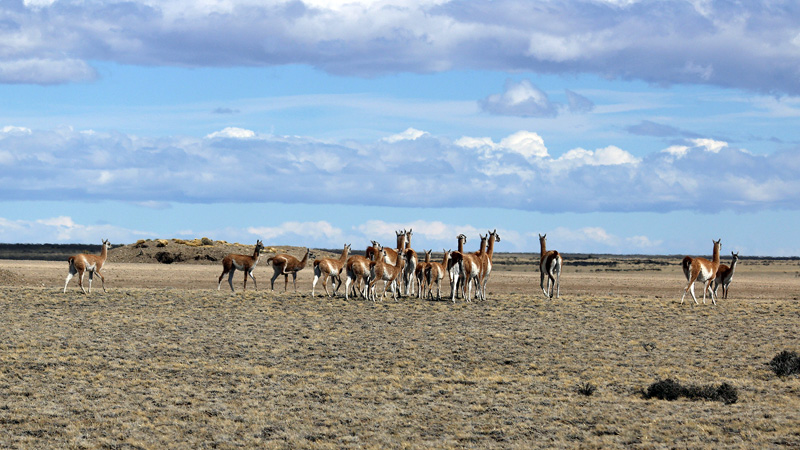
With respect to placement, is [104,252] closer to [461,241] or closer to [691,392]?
[461,241]

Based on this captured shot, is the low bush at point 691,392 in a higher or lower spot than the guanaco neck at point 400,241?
lower

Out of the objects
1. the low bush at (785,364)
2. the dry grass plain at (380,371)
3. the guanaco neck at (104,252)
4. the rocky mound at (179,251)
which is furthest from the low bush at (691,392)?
the rocky mound at (179,251)

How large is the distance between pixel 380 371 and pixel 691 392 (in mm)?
6361

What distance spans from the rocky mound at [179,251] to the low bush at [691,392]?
4959cm

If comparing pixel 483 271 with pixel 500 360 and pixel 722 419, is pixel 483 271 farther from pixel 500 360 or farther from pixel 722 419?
pixel 722 419

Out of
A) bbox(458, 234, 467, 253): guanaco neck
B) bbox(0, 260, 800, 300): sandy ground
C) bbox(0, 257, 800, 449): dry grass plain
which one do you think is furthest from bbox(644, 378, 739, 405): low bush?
bbox(0, 260, 800, 300): sandy ground

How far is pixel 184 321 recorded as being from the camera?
24656 mm

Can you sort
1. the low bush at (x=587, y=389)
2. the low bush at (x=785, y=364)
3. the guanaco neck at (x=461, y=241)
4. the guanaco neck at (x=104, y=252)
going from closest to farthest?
the low bush at (x=587, y=389) → the low bush at (x=785, y=364) → the guanaco neck at (x=104, y=252) → the guanaco neck at (x=461, y=241)

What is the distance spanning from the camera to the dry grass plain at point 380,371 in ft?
43.9

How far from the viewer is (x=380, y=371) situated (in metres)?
18.6

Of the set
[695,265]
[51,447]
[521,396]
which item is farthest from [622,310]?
[51,447]

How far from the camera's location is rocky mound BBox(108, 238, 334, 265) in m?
64.9

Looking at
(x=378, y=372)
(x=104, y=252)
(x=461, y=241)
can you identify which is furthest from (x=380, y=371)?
(x=104, y=252)

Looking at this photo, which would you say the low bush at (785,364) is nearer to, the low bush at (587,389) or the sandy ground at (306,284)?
the low bush at (587,389)
